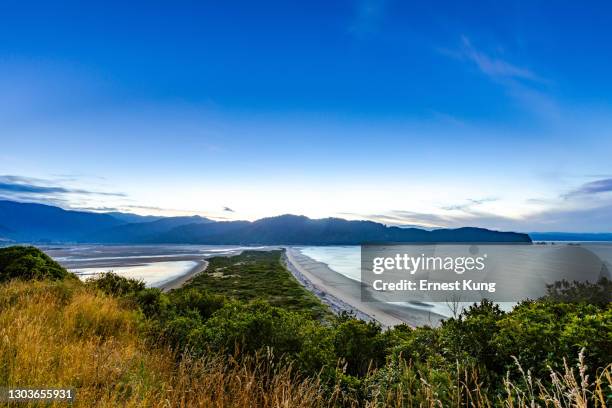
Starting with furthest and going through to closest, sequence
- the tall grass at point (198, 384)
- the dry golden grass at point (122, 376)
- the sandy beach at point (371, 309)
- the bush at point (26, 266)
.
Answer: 1. the sandy beach at point (371, 309)
2. the bush at point (26, 266)
3. the dry golden grass at point (122, 376)
4. the tall grass at point (198, 384)

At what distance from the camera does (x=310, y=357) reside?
638cm

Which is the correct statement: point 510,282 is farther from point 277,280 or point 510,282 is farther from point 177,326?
point 177,326

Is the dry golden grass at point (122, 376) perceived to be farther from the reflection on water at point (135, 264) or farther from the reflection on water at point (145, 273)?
the reflection on water at point (145, 273)

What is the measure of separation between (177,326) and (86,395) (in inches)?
188

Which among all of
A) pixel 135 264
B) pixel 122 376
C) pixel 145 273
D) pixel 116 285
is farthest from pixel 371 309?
pixel 135 264

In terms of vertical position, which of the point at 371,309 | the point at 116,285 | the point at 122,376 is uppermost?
the point at 122,376

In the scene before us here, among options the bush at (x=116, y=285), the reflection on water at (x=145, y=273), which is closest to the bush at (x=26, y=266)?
the bush at (x=116, y=285)

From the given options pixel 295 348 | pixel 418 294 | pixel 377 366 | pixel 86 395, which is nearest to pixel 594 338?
pixel 377 366

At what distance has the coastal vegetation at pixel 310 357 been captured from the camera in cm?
393

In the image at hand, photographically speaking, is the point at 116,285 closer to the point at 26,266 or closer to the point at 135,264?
the point at 26,266

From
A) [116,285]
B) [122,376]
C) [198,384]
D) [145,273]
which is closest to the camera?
[122,376]

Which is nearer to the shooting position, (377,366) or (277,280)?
(377,366)

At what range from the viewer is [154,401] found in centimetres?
427

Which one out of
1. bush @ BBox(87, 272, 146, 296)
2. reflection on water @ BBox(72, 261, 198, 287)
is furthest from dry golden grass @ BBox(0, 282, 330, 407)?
reflection on water @ BBox(72, 261, 198, 287)
